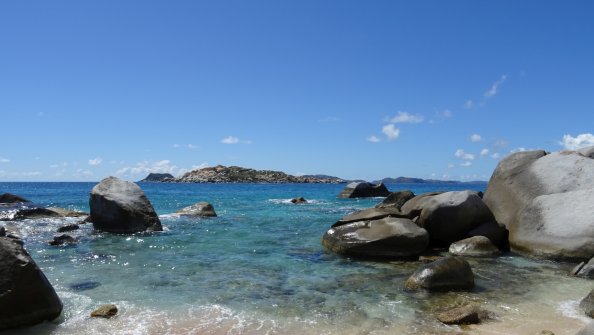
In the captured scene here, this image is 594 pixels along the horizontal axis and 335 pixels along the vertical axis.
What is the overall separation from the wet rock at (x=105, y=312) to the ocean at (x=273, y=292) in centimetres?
12

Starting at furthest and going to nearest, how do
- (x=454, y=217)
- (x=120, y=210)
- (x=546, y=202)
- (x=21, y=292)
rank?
(x=120, y=210)
(x=454, y=217)
(x=546, y=202)
(x=21, y=292)

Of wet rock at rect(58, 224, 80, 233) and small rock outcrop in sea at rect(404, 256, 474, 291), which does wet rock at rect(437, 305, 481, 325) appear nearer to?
small rock outcrop in sea at rect(404, 256, 474, 291)

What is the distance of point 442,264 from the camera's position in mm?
9680

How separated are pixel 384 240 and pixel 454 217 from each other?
3.13 m

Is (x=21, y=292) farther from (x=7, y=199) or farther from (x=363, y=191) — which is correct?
(x=363, y=191)

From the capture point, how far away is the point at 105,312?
789 cm

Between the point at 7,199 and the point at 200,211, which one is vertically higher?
the point at 7,199

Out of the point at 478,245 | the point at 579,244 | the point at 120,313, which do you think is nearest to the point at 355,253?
the point at 478,245

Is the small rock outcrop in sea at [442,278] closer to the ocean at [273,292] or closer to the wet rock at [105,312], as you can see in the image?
the ocean at [273,292]

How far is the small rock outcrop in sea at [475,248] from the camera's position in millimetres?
13312

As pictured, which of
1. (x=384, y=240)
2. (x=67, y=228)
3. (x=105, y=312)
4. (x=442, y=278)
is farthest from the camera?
(x=67, y=228)

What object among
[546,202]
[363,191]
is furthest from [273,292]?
[363,191]

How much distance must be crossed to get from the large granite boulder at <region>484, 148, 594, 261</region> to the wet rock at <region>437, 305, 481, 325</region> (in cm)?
616

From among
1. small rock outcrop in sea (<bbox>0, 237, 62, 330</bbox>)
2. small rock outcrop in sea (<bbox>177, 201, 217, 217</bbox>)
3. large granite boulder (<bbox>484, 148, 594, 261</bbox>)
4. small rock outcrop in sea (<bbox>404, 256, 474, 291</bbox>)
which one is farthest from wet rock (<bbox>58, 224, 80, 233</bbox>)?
A: large granite boulder (<bbox>484, 148, 594, 261</bbox>)
